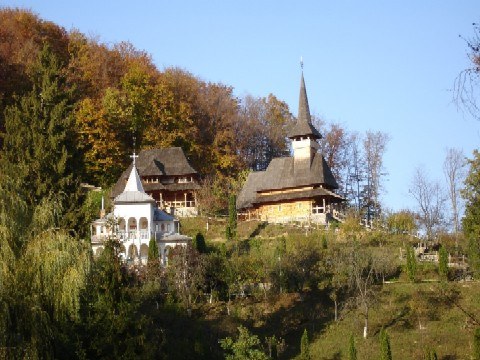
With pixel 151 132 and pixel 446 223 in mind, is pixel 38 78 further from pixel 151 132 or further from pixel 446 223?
pixel 446 223

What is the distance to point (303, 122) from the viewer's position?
5538cm

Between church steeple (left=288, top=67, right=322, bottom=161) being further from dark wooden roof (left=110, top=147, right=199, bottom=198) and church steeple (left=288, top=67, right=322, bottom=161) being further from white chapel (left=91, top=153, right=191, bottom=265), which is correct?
white chapel (left=91, top=153, right=191, bottom=265)

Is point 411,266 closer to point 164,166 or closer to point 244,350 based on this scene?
point 244,350

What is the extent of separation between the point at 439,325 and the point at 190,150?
3186 centimetres

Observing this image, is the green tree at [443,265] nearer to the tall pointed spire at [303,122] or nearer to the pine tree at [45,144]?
the pine tree at [45,144]

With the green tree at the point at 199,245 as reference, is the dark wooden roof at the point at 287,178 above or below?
above

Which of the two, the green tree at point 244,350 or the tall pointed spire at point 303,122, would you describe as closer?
the green tree at point 244,350

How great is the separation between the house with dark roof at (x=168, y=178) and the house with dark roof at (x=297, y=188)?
3452 mm

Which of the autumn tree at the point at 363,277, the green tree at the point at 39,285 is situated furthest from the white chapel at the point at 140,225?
the green tree at the point at 39,285

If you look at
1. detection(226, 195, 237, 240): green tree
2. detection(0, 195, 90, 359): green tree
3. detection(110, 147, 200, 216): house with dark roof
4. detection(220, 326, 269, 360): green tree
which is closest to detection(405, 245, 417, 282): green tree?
detection(226, 195, 237, 240): green tree

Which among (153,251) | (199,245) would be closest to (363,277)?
(199,245)

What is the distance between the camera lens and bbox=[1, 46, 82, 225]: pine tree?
105ft

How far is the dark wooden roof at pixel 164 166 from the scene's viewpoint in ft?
176

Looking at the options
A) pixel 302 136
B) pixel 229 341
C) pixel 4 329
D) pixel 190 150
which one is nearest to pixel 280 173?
pixel 302 136
